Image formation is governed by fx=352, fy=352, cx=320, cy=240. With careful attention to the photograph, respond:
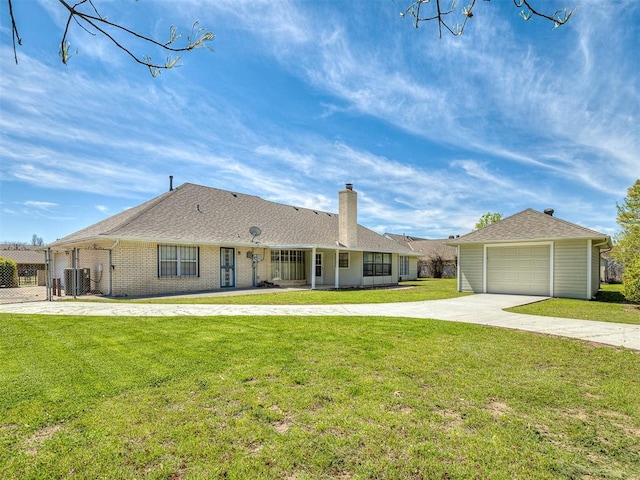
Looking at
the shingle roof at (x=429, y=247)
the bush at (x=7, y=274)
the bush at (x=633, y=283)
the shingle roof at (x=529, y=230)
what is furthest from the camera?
the shingle roof at (x=429, y=247)

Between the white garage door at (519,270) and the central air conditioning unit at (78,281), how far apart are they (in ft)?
61.1

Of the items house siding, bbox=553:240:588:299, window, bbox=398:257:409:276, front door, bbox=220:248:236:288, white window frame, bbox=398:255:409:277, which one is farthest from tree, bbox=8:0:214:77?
window, bbox=398:257:409:276

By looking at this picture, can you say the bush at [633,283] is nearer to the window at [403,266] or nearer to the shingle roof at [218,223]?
the shingle roof at [218,223]

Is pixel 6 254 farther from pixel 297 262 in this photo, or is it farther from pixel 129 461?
pixel 129 461

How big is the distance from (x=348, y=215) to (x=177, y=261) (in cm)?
1010

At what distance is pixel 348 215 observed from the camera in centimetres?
2136

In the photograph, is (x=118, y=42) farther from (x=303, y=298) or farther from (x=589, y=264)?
(x=589, y=264)

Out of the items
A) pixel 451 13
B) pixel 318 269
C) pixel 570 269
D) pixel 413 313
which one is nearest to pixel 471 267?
pixel 570 269

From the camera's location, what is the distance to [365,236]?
2519 cm

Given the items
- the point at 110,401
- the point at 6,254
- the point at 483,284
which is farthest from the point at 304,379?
the point at 6,254

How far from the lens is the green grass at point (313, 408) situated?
8.16ft

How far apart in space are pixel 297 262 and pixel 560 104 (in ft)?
48.8

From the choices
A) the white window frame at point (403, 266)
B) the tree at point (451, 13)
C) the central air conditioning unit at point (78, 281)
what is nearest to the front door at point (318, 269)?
the white window frame at point (403, 266)

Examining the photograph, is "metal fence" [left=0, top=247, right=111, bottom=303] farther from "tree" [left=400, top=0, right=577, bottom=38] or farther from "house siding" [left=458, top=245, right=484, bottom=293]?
"house siding" [left=458, top=245, right=484, bottom=293]
